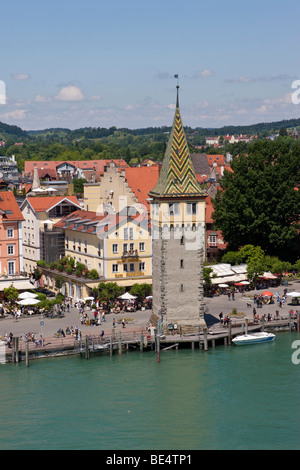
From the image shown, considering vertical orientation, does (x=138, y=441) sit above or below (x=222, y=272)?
below

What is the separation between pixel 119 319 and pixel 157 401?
1688 centimetres

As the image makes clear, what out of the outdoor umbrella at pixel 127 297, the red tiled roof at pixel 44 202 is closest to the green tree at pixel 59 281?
the outdoor umbrella at pixel 127 297

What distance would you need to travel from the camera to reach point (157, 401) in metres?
45.6

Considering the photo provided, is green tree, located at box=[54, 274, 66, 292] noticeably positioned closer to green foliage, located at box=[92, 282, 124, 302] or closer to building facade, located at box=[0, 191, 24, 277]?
building facade, located at box=[0, 191, 24, 277]

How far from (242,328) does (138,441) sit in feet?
68.8

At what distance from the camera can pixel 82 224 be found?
7194 cm

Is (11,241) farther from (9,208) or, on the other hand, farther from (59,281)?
(59,281)

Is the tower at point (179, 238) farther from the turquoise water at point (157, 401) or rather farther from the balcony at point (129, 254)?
the balcony at point (129, 254)

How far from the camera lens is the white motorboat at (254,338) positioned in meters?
57.2

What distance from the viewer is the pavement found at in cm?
5838

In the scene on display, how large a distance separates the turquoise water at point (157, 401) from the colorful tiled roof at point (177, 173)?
37.5 ft

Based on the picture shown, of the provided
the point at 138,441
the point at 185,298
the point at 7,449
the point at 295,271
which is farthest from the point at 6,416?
the point at 295,271

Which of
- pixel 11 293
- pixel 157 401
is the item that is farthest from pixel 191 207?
pixel 11 293
